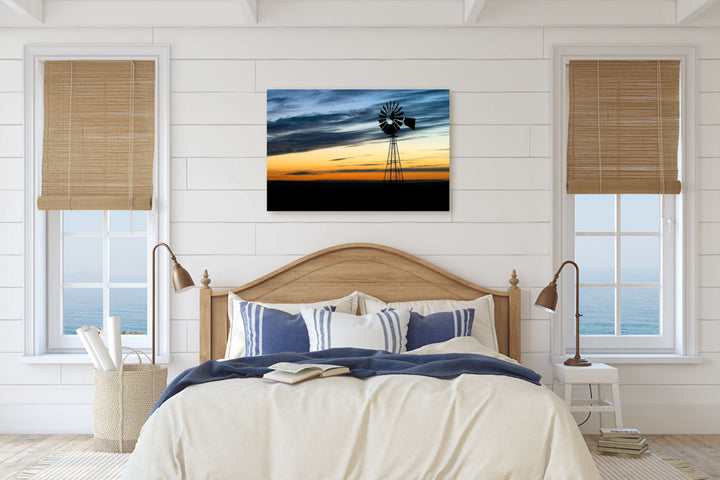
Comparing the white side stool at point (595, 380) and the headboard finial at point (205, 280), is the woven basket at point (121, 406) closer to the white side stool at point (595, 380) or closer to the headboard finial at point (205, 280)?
the headboard finial at point (205, 280)

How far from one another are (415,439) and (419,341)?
46.8 inches

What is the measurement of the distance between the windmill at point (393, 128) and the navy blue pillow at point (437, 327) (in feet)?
3.06

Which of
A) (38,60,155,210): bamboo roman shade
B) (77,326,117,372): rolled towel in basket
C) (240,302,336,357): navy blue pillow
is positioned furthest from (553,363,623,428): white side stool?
(38,60,155,210): bamboo roman shade

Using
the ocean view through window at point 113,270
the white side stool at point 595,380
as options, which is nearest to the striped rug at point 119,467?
the white side stool at point 595,380

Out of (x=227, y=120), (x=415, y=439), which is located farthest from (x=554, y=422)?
(x=227, y=120)

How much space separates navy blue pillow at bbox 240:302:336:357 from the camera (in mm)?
3551

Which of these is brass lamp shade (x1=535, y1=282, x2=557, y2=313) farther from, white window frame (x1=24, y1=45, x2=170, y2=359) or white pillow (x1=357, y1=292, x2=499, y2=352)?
white window frame (x1=24, y1=45, x2=170, y2=359)

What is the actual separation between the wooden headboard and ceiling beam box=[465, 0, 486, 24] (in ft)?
4.86

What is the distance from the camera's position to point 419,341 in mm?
3576

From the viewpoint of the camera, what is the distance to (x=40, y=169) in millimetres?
4121

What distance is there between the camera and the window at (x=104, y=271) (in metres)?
4.25

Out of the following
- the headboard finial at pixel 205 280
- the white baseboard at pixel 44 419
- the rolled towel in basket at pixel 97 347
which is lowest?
the white baseboard at pixel 44 419

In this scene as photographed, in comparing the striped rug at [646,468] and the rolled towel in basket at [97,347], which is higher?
the rolled towel in basket at [97,347]

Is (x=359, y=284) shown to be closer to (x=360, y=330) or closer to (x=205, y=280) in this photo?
(x=360, y=330)
